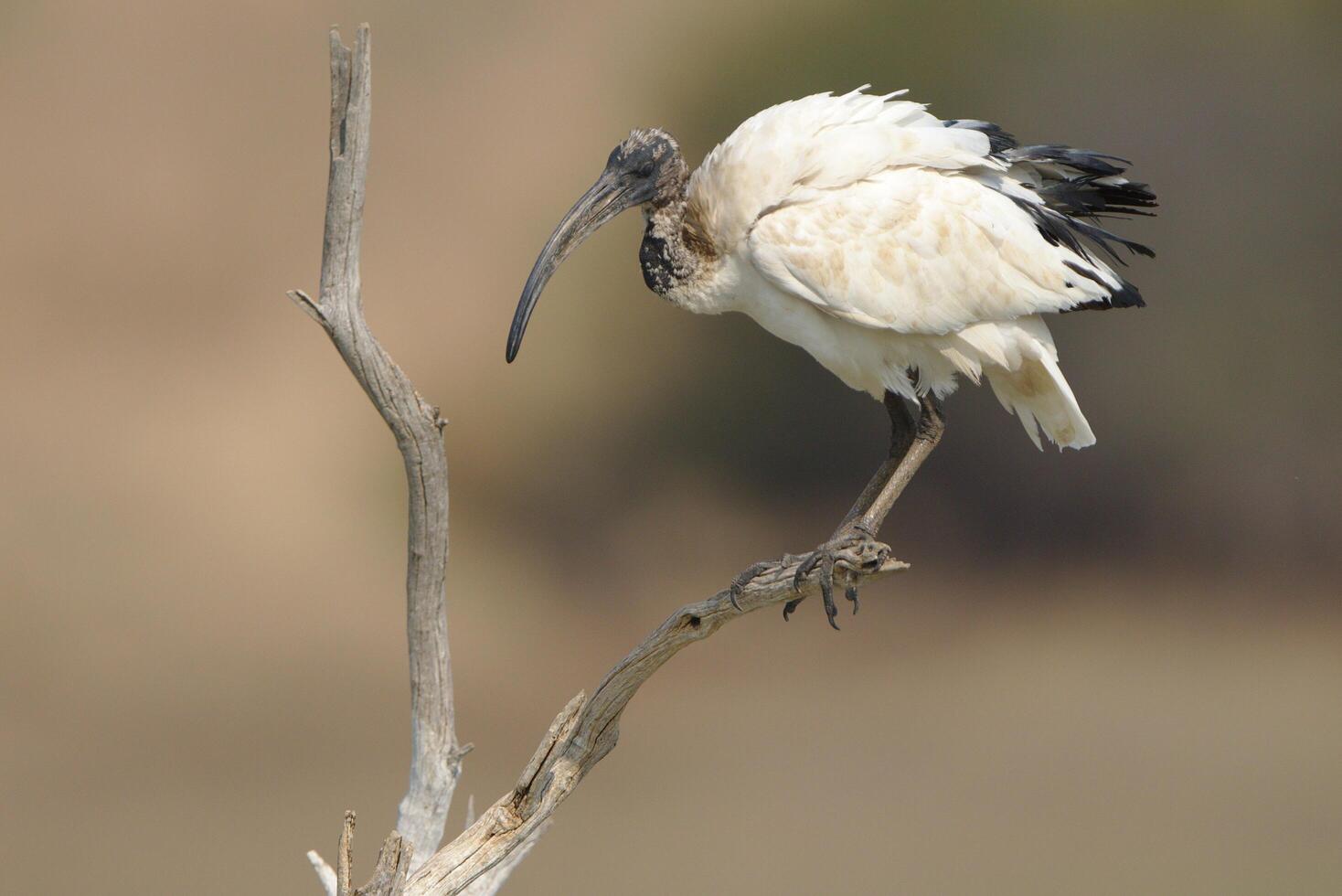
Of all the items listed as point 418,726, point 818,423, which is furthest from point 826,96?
point 818,423

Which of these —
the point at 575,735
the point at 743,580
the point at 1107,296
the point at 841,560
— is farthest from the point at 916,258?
the point at 575,735

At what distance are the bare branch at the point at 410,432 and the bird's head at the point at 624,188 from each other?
512 millimetres

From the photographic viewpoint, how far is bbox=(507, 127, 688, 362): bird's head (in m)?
4.02

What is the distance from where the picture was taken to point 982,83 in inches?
362

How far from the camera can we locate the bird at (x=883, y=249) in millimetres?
3736

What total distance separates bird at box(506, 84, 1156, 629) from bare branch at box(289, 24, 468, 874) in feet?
1.83

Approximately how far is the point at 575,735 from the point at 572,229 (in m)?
1.33

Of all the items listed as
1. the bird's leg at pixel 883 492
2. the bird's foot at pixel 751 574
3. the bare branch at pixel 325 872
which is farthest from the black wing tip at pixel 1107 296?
the bare branch at pixel 325 872

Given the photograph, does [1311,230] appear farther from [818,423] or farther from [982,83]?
[818,423]

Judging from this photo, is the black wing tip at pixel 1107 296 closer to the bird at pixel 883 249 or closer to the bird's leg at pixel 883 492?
the bird at pixel 883 249

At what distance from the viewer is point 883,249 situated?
3.74 metres

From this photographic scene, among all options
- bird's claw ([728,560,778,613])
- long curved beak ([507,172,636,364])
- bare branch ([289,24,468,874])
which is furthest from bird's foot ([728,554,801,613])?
long curved beak ([507,172,636,364])

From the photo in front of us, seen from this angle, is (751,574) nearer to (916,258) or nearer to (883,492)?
(883,492)

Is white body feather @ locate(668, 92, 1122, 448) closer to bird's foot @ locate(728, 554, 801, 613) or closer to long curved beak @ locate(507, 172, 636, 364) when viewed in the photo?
long curved beak @ locate(507, 172, 636, 364)
